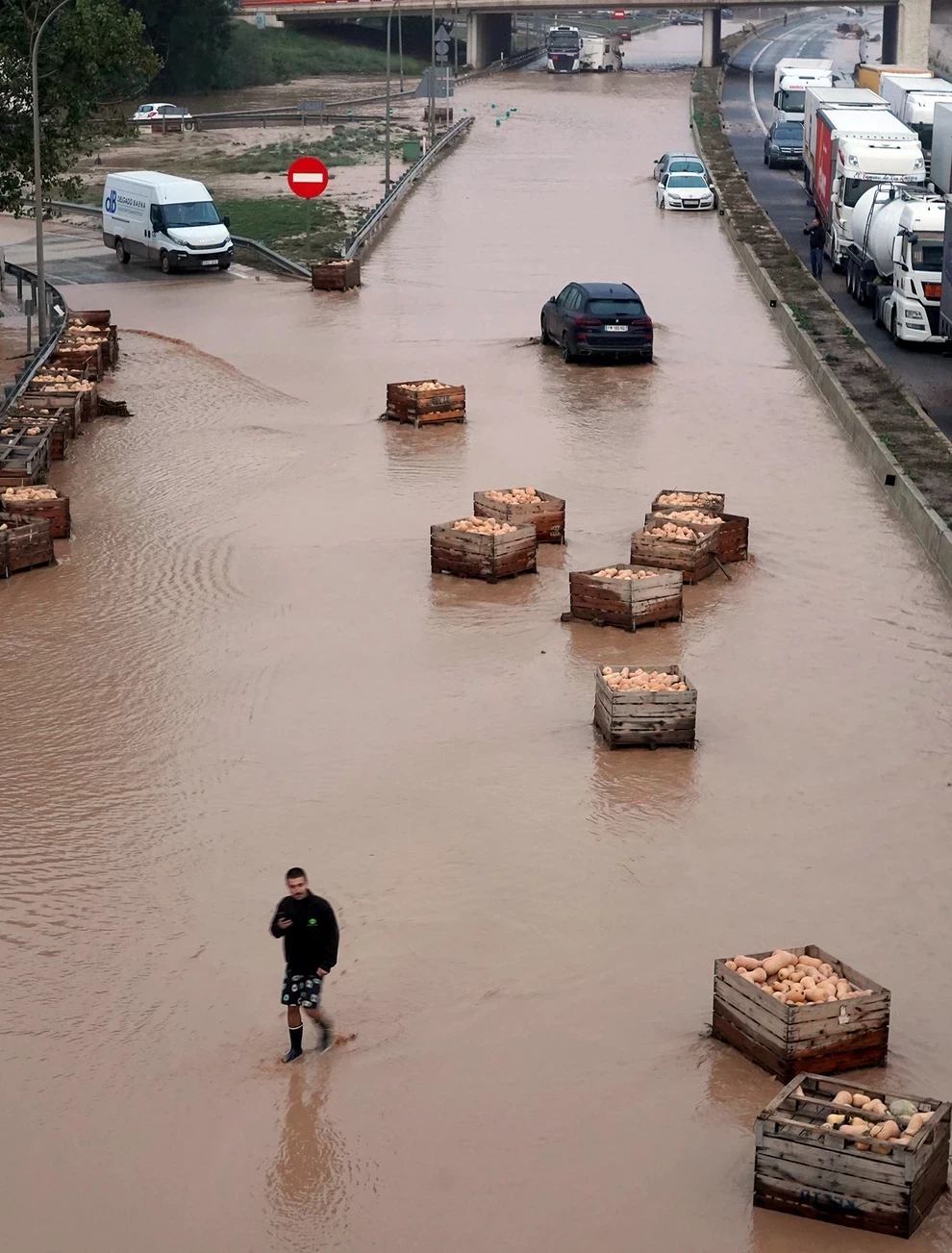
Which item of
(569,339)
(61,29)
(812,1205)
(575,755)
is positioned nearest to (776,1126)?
(812,1205)

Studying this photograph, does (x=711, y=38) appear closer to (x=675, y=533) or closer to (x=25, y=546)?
(x=675, y=533)

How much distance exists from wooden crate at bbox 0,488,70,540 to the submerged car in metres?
49.6

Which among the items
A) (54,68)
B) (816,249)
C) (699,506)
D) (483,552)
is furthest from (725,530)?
(816,249)

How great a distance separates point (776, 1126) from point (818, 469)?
744 inches

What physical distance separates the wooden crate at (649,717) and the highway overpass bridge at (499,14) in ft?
301

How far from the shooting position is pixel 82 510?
25734mm

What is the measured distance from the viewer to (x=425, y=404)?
101 ft

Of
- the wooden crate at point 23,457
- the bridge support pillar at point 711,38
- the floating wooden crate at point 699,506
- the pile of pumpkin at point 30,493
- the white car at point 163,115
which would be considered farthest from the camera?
the bridge support pillar at point 711,38

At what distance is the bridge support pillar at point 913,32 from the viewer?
100625 mm

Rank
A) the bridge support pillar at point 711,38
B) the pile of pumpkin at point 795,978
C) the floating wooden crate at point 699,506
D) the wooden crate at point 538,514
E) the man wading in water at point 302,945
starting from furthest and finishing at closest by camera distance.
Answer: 1. the bridge support pillar at point 711,38
2. the floating wooden crate at point 699,506
3. the wooden crate at point 538,514
4. the pile of pumpkin at point 795,978
5. the man wading in water at point 302,945

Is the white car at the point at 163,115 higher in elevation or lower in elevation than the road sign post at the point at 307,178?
higher

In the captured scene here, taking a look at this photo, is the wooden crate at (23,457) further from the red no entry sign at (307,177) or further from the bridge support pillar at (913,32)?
the bridge support pillar at (913,32)

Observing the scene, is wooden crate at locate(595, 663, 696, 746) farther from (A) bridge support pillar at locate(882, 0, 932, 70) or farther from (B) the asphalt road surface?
(A) bridge support pillar at locate(882, 0, 932, 70)

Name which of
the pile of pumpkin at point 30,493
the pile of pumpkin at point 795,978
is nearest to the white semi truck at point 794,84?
the pile of pumpkin at point 30,493
